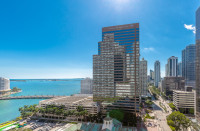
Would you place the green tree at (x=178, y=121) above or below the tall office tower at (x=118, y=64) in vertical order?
below

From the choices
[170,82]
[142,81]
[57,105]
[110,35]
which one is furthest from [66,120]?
[170,82]

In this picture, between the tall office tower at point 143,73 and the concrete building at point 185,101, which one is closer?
the concrete building at point 185,101

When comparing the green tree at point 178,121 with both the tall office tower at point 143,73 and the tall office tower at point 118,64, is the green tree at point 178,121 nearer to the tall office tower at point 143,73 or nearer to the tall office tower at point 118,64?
the tall office tower at point 118,64

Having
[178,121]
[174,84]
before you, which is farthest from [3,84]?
[174,84]

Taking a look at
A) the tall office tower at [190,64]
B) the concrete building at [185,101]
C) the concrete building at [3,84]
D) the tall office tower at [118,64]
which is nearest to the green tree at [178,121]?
the tall office tower at [118,64]

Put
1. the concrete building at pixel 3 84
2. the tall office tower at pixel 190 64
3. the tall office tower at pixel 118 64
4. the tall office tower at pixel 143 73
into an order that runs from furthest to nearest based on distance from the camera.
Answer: the concrete building at pixel 3 84, the tall office tower at pixel 190 64, the tall office tower at pixel 143 73, the tall office tower at pixel 118 64

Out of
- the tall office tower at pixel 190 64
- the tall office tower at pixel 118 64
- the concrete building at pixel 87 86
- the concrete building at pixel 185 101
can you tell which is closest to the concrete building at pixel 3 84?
the concrete building at pixel 87 86

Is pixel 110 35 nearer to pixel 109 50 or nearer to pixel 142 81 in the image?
pixel 109 50

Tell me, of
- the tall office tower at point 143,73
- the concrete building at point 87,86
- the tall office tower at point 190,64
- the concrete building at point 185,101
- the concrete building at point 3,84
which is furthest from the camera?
the concrete building at point 3,84
